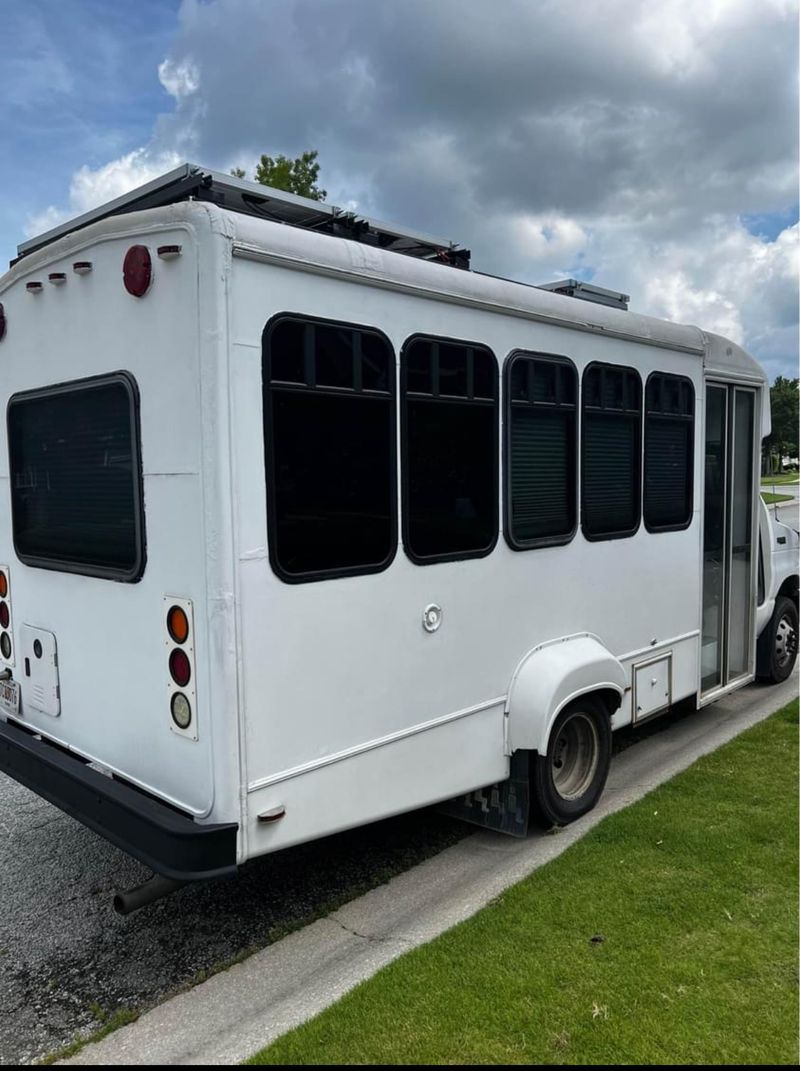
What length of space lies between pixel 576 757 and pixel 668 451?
1961mm

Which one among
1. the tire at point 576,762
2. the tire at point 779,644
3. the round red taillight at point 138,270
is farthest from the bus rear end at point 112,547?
the tire at point 779,644

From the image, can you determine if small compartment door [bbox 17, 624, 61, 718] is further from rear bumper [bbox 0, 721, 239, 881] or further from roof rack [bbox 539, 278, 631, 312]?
roof rack [bbox 539, 278, 631, 312]

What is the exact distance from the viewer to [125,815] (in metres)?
3.09

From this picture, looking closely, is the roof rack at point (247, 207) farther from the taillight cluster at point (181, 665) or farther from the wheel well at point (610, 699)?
the wheel well at point (610, 699)

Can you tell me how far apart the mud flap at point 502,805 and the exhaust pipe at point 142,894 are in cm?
162

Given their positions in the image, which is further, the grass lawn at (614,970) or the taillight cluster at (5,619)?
the taillight cluster at (5,619)

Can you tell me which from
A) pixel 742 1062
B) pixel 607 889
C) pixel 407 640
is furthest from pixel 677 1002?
pixel 407 640

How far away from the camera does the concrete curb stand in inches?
112

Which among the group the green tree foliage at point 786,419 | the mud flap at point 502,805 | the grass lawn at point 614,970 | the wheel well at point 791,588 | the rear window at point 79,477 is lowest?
the grass lawn at point 614,970

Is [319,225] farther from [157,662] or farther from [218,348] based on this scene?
[157,662]

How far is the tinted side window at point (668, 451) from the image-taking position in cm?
516

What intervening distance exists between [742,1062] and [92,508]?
3035 mm

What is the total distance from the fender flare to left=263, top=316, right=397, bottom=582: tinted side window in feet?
3.72

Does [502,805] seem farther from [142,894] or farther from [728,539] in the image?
[728,539]
